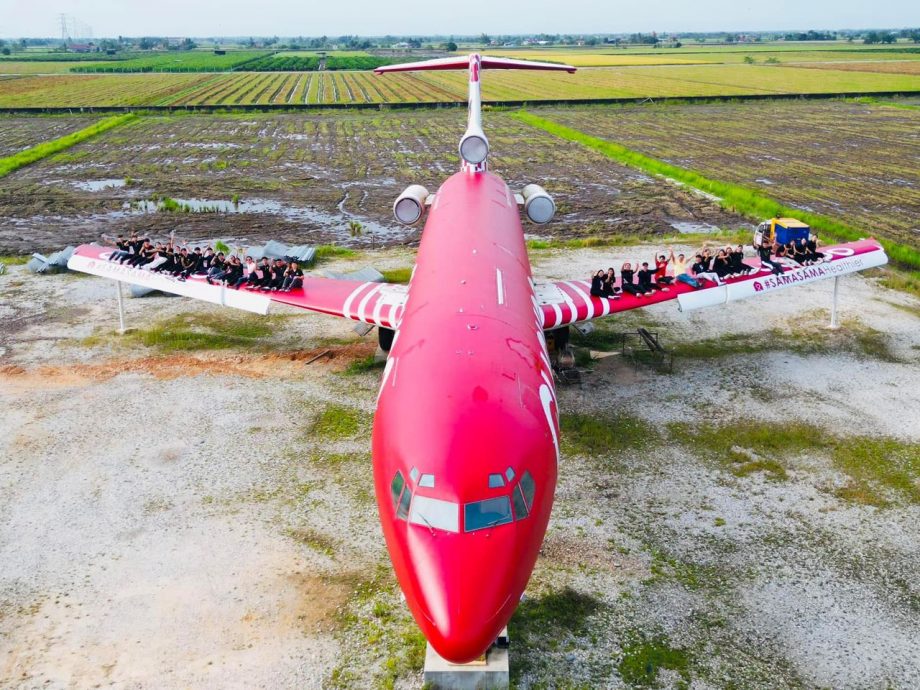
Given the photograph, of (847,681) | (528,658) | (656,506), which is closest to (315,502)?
(528,658)

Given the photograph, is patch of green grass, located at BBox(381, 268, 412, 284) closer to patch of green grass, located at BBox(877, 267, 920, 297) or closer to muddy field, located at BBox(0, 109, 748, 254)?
muddy field, located at BBox(0, 109, 748, 254)

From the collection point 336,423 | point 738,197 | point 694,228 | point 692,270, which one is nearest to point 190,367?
point 336,423

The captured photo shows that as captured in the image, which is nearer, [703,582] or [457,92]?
[703,582]

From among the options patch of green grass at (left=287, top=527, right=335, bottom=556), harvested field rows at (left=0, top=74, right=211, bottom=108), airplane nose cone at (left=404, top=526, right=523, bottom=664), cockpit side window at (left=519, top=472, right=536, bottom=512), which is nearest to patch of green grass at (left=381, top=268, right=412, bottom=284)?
patch of green grass at (left=287, top=527, right=335, bottom=556)

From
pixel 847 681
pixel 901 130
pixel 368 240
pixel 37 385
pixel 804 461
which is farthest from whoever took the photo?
pixel 901 130

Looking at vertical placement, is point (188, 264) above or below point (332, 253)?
above

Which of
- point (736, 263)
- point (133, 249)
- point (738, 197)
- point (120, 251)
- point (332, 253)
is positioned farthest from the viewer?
point (738, 197)

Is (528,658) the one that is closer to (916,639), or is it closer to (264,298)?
(916,639)

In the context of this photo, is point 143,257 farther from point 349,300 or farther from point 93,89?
point 93,89
